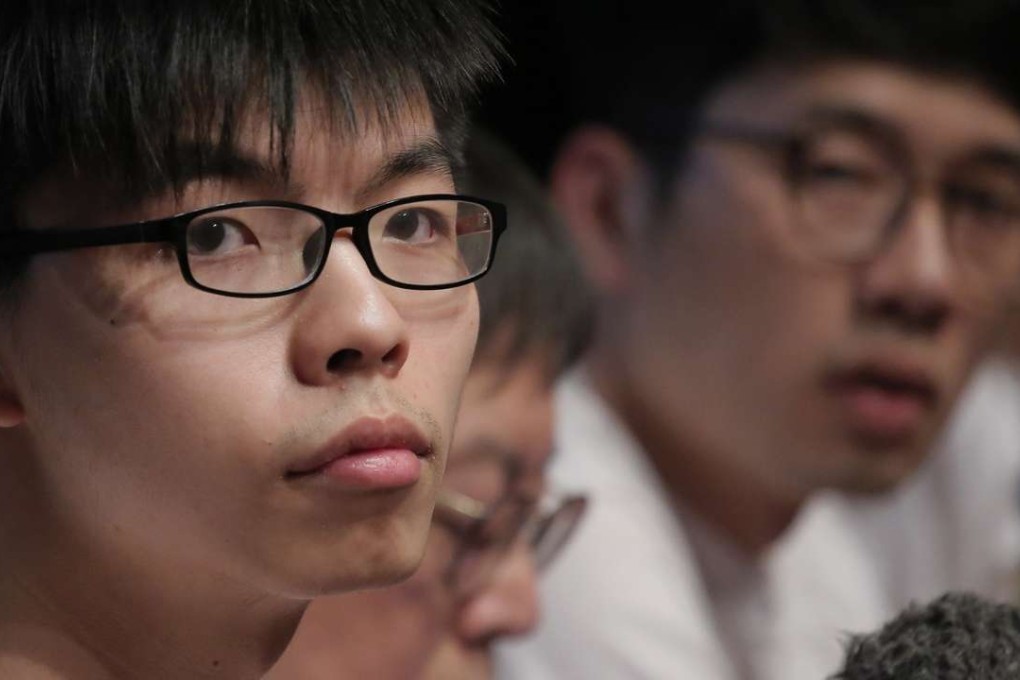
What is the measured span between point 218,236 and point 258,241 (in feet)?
0.05

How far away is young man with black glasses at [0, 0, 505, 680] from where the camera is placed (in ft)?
1.90

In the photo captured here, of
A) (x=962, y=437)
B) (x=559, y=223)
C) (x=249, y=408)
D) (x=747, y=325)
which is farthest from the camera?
(x=962, y=437)

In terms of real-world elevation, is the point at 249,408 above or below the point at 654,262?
above

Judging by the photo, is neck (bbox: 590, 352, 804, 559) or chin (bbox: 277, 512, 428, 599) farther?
neck (bbox: 590, 352, 804, 559)

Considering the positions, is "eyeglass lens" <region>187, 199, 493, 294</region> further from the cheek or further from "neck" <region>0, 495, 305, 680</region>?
"neck" <region>0, 495, 305, 680</region>

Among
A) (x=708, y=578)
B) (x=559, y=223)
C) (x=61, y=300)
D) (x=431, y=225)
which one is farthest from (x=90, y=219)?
(x=708, y=578)

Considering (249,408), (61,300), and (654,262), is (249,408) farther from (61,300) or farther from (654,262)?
(654,262)

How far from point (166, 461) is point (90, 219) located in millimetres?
99

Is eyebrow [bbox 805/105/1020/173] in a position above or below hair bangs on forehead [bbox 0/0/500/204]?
below

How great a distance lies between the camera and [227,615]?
0.63 meters

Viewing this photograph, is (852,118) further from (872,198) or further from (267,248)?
(267,248)

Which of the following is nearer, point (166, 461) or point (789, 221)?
point (166, 461)

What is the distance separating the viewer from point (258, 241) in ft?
1.95

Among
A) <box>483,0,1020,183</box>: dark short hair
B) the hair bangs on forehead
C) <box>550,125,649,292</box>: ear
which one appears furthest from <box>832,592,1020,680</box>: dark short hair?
<box>550,125,649,292</box>: ear
